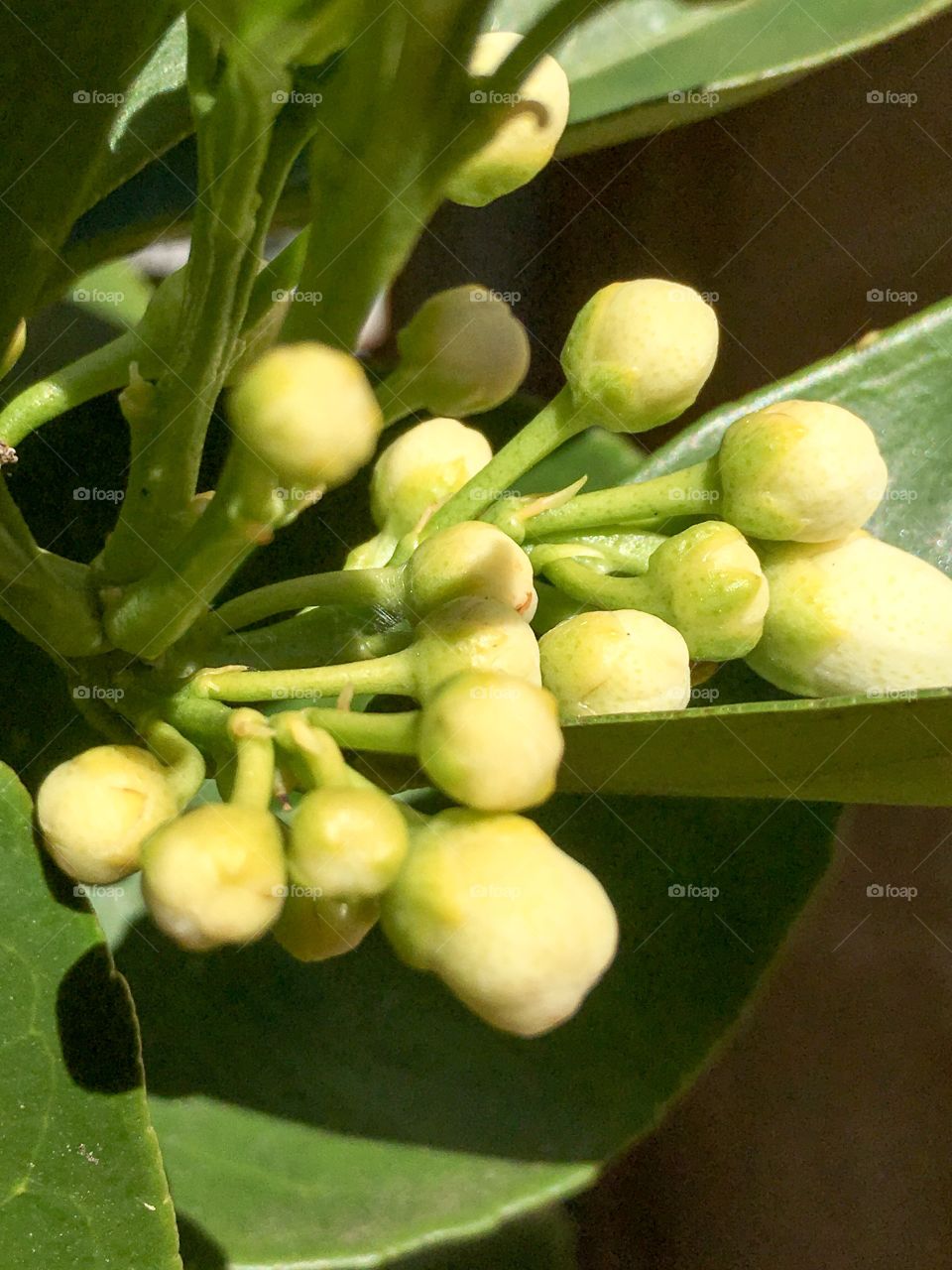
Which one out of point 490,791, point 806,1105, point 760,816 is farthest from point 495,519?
point 806,1105

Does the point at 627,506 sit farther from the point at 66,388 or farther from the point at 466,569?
the point at 66,388

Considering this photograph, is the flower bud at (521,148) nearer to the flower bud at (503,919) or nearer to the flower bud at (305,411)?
the flower bud at (305,411)

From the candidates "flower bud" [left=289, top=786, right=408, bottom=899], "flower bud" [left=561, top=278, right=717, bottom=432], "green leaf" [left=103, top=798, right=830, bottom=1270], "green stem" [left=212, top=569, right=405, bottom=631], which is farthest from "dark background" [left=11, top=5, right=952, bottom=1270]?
"flower bud" [left=289, top=786, right=408, bottom=899]

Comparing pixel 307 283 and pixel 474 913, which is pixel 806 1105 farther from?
pixel 307 283

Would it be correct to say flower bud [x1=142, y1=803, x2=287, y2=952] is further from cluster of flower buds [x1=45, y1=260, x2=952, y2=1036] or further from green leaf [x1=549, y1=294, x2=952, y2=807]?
green leaf [x1=549, y1=294, x2=952, y2=807]

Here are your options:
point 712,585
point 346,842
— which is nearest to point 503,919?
point 346,842

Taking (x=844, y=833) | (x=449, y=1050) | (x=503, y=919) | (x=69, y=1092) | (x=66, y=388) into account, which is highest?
(x=66, y=388)

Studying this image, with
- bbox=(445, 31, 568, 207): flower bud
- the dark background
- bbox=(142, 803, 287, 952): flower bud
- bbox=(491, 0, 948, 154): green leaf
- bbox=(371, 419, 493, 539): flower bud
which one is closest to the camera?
bbox=(142, 803, 287, 952): flower bud
